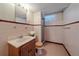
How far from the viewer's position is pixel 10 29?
1.20m

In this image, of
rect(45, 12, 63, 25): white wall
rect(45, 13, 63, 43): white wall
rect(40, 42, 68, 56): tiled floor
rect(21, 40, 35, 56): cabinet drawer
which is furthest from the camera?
rect(45, 13, 63, 43): white wall

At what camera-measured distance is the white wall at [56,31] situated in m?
3.27

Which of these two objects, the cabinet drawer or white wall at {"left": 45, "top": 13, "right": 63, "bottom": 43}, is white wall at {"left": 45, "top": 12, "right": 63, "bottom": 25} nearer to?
white wall at {"left": 45, "top": 13, "right": 63, "bottom": 43}

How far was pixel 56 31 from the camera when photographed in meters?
3.52

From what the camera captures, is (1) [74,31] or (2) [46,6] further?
(2) [46,6]

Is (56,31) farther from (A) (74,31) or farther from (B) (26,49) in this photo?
(B) (26,49)

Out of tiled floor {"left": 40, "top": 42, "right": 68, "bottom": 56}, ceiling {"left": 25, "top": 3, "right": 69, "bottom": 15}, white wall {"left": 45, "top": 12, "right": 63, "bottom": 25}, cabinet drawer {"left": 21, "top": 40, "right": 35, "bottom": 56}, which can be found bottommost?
tiled floor {"left": 40, "top": 42, "right": 68, "bottom": 56}

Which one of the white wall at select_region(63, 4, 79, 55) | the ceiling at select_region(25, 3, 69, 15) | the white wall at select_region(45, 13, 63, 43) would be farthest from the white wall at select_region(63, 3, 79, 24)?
the white wall at select_region(45, 13, 63, 43)

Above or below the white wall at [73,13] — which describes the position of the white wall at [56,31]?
below

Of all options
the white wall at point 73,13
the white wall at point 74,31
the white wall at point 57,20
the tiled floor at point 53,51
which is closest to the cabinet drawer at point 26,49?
the tiled floor at point 53,51

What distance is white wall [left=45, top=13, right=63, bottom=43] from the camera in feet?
10.7

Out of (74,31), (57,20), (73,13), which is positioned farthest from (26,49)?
(57,20)

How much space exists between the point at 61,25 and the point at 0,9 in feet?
9.06

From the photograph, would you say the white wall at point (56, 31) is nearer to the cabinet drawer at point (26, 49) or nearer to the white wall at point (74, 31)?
the white wall at point (74, 31)
